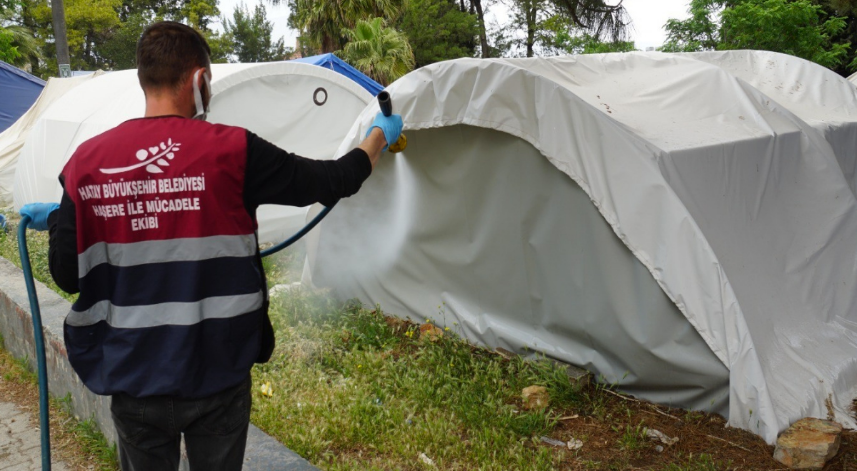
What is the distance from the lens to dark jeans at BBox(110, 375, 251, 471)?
2.27m

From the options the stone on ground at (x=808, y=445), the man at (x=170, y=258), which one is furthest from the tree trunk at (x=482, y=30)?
the man at (x=170, y=258)

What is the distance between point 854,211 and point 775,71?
2158 millimetres

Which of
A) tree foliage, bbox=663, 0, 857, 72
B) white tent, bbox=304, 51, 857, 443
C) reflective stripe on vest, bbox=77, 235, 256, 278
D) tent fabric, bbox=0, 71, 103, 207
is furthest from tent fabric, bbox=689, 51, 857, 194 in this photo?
tent fabric, bbox=0, 71, 103, 207

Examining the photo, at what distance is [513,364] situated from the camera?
466 cm

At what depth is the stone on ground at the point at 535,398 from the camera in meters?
4.13

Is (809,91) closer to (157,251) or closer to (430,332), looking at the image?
(430,332)

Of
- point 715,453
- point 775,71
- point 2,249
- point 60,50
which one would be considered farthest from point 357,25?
point 715,453

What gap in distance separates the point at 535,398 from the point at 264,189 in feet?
7.90

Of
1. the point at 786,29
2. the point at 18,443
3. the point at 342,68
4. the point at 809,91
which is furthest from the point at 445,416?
the point at 786,29

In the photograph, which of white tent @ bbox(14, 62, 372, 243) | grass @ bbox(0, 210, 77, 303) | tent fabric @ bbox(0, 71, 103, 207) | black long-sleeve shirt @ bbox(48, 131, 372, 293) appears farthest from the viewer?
tent fabric @ bbox(0, 71, 103, 207)

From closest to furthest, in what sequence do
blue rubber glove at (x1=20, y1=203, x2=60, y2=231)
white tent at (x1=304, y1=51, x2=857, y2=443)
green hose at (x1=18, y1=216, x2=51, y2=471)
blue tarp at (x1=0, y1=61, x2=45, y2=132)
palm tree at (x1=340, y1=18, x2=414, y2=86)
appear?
blue rubber glove at (x1=20, y1=203, x2=60, y2=231)
green hose at (x1=18, y1=216, x2=51, y2=471)
white tent at (x1=304, y1=51, x2=857, y2=443)
blue tarp at (x1=0, y1=61, x2=45, y2=132)
palm tree at (x1=340, y1=18, x2=414, y2=86)

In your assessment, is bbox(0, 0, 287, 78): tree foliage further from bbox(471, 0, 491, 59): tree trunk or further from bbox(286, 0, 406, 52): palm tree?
bbox(471, 0, 491, 59): tree trunk

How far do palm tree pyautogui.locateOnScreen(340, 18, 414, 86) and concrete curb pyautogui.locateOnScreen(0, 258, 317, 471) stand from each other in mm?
18743

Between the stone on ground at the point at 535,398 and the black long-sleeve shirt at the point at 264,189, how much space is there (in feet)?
7.06
